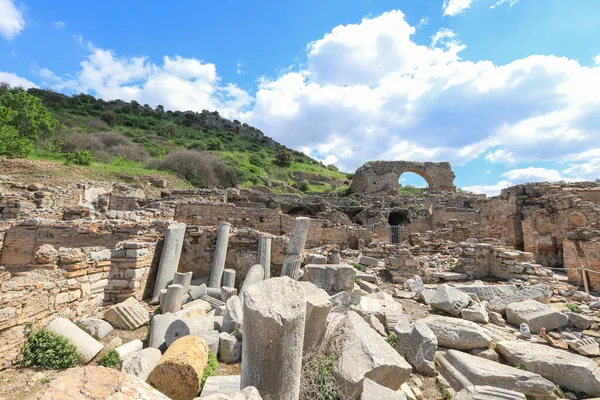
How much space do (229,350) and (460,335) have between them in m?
3.50

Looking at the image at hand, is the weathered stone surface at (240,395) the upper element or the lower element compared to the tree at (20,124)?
lower

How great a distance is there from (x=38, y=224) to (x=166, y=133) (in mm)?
40394

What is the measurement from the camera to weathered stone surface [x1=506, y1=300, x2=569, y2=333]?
4.70 meters

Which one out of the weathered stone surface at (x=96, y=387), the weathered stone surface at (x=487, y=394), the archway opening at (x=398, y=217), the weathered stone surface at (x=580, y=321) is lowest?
the weathered stone surface at (x=487, y=394)

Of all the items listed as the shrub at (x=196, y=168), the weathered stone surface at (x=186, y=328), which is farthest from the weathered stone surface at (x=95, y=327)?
the shrub at (x=196, y=168)

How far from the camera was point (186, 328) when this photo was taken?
3.71 meters

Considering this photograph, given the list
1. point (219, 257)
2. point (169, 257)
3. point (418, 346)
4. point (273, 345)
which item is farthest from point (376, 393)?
point (169, 257)

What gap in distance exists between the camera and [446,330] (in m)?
4.26

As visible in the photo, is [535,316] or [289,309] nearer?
[289,309]

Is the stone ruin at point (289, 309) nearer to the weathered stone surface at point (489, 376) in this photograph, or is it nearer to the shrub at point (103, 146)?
the weathered stone surface at point (489, 376)

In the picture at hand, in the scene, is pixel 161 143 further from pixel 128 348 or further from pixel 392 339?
pixel 392 339

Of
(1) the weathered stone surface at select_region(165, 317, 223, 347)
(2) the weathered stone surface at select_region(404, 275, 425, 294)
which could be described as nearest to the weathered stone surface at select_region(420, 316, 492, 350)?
(2) the weathered stone surface at select_region(404, 275, 425, 294)

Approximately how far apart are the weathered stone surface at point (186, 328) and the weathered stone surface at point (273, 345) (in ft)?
5.14

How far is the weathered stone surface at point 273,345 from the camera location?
95.0 inches
